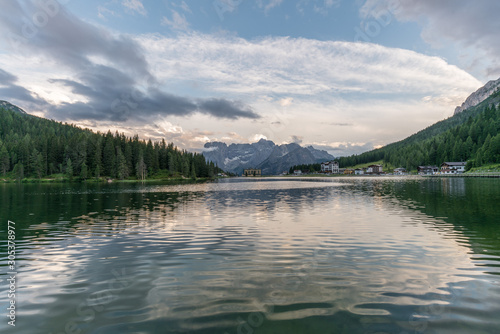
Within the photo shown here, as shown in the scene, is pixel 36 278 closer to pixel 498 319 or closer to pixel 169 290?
pixel 169 290

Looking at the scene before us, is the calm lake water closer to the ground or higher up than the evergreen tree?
closer to the ground

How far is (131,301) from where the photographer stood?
12.1m

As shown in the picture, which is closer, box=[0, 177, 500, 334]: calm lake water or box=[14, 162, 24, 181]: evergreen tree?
box=[0, 177, 500, 334]: calm lake water

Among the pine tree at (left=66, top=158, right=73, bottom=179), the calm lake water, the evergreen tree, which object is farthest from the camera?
the pine tree at (left=66, top=158, right=73, bottom=179)

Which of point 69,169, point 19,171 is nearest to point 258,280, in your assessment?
point 69,169

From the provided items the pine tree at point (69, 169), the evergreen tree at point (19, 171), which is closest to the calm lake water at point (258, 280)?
the pine tree at point (69, 169)

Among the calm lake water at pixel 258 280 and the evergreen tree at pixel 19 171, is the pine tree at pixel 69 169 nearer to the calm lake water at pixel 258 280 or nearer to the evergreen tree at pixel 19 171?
the evergreen tree at pixel 19 171

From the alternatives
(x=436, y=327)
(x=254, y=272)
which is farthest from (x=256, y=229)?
(x=436, y=327)

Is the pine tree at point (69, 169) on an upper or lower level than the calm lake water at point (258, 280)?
upper

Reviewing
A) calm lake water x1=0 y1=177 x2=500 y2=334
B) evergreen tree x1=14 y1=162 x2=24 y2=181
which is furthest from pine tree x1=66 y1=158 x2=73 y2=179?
calm lake water x1=0 y1=177 x2=500 y2=334

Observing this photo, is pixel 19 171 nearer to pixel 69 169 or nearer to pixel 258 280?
pixel 69 169

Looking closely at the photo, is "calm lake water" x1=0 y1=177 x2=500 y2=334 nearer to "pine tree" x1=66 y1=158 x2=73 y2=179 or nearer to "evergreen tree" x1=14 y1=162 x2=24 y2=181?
"pine tree" x1=66 y1=158 x2=73 y2=179

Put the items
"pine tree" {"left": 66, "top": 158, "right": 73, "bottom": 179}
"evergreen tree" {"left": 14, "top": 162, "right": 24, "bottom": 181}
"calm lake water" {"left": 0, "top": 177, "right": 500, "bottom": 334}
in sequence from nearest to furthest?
"calm lake water" {"left": 0, "top": 177, "right": 500, "bottom": 334} → "evergreen tree" {"left": 14, "top": 162, "right": 24, "bottom": 181} → "pine tree" {"left": 66, "top": 158, "right": 73, "bottom": 179}

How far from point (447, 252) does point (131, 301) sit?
21121 millimetres
